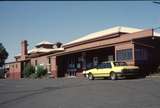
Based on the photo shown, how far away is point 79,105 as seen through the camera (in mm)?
13102

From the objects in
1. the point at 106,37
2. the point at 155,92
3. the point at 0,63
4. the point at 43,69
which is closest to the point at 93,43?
the point at 106,37

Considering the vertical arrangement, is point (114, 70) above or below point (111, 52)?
below

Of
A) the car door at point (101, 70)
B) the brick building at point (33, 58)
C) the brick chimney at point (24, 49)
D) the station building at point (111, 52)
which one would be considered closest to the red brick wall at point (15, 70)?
the brick building at point (33, 58)

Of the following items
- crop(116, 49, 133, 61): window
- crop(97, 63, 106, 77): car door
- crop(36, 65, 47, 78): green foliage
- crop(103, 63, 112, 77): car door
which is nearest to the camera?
crop(103, 63, 112, 77): car door

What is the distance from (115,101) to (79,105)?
1513 millimetres

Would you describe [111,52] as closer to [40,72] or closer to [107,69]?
[107,69]

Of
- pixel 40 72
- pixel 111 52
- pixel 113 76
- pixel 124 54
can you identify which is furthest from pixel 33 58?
pixel 113 76

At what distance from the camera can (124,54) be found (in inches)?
1207

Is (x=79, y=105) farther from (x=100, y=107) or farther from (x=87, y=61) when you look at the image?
(x=87, y=61)

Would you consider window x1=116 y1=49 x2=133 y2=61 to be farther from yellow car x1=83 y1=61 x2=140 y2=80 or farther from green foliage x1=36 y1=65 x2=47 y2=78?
green foliage x1=36 y1=65 x2=47 y2=78

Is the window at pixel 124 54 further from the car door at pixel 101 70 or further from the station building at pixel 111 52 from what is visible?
the car door at pixel 101 70

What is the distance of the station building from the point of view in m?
30.1

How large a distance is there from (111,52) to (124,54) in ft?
19.0

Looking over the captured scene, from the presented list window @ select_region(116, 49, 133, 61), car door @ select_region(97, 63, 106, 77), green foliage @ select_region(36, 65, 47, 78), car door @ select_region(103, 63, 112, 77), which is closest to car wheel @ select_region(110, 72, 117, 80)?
car door @ select_region(103, 63, 112, 77)
